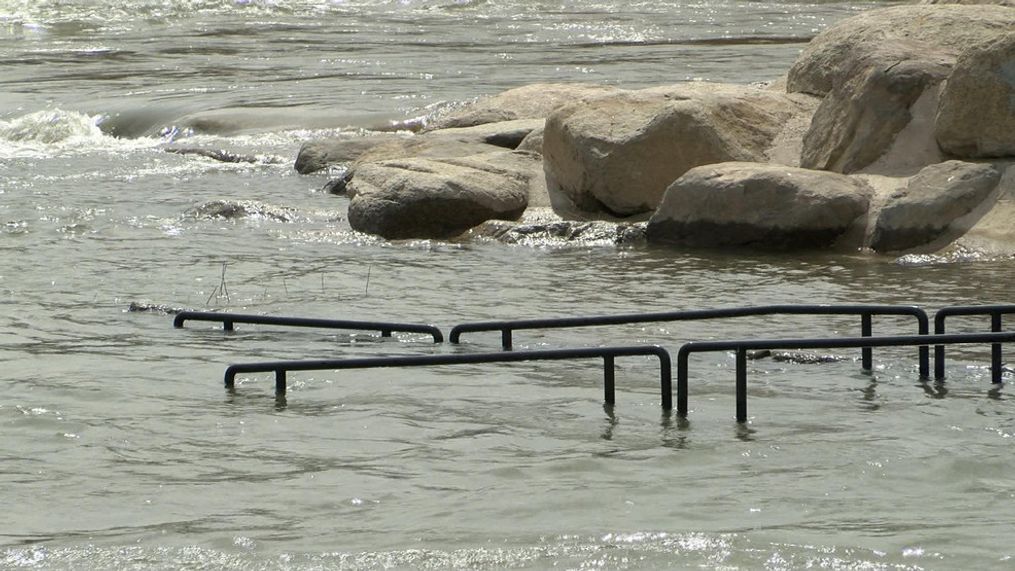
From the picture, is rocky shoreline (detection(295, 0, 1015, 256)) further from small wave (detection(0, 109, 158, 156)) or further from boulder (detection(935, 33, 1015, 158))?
small wave (detection(0, 109, 158, 156))

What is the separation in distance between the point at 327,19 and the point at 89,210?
67.2ft

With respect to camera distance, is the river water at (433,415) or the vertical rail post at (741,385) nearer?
the river water at (433,415)

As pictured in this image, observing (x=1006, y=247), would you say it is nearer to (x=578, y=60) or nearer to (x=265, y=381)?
(x=265, y=381)

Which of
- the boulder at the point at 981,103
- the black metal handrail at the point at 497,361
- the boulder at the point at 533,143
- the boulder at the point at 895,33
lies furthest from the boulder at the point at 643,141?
the black metal handrail at the point at 497,361

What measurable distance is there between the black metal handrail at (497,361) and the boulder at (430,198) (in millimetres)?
6175

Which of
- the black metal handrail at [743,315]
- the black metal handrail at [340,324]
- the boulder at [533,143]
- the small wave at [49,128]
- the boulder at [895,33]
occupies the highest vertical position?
the boulder at [895,33]

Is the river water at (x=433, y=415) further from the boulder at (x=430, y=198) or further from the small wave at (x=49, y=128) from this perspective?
the small wave at (x=49, y=128)

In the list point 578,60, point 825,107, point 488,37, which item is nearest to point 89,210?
point 825,107

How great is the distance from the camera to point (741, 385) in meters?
7.32

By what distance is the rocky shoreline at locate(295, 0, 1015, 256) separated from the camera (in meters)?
13.0

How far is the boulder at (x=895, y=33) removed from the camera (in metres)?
14.3

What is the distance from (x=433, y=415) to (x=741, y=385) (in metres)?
1.42

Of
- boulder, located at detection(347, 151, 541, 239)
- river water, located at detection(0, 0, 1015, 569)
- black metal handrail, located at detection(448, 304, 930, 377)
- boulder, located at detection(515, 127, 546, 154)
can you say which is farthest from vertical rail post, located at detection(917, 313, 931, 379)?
boulder, located at detection(515, 127, 546, 154)

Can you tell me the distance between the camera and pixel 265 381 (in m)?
8.43
